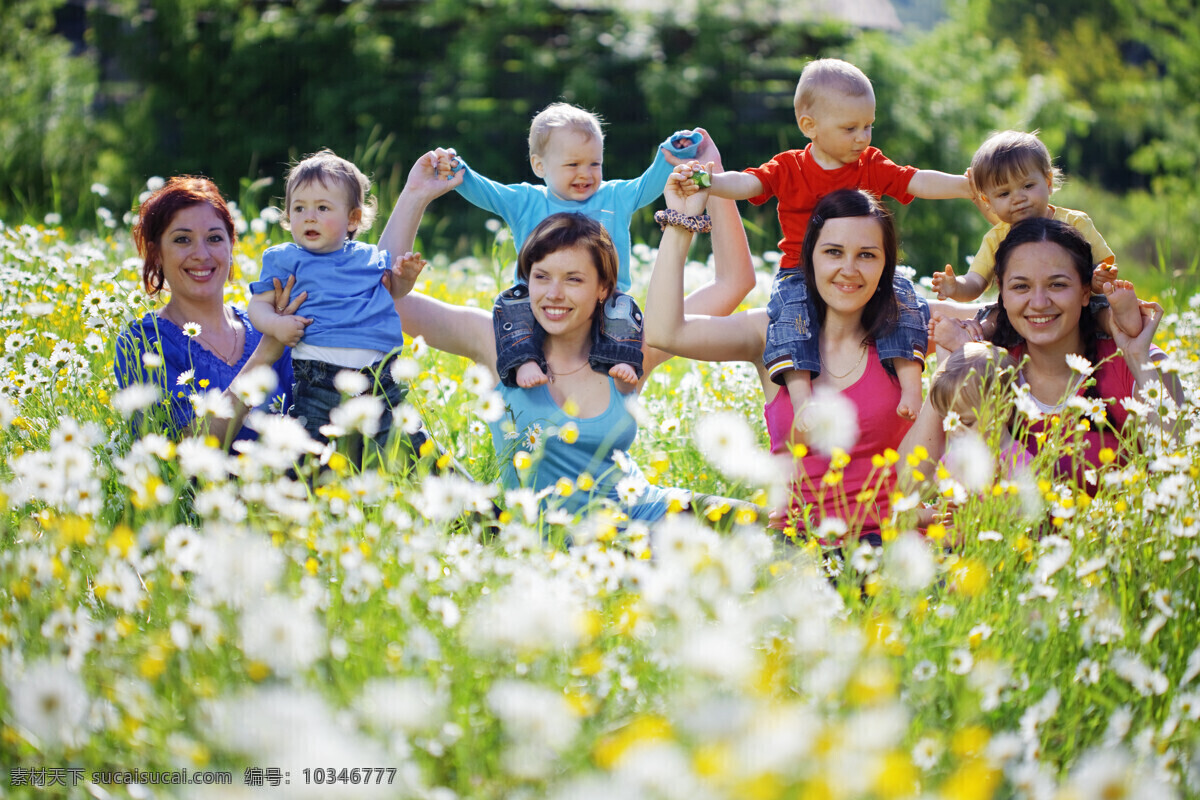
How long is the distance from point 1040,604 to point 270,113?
47.4 feet

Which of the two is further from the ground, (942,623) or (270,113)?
(270,113)

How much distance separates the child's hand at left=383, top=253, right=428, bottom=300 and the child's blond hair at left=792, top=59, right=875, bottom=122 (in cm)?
156

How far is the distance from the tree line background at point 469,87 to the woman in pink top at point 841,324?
9.38m

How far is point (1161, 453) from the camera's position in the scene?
2.88m

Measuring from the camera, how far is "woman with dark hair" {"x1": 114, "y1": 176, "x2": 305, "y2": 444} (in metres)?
3.77

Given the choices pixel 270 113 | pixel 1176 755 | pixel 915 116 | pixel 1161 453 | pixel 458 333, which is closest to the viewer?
pixel 1176 755

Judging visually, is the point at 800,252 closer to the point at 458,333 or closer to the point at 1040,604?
the point at 458,333

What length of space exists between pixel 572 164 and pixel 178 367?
5.57 ft

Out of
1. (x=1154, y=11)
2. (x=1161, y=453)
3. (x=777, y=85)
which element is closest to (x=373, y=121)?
(x=777, y=85)

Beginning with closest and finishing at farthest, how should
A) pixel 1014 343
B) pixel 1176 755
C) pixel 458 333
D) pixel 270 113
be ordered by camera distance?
pixel 1176 755, pixel 1014 343, pixel 458 333, pixel 270 113

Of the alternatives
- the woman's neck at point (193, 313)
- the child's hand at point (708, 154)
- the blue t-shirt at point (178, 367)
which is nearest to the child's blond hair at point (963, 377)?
the child's hand at point (708, 154)

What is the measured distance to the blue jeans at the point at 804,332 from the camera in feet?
11.9

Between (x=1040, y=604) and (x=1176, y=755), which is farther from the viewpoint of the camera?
(x=1040, y=604)

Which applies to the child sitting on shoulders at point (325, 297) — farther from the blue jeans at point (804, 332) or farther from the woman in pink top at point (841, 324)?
the blue jeans at point (804, 332)
